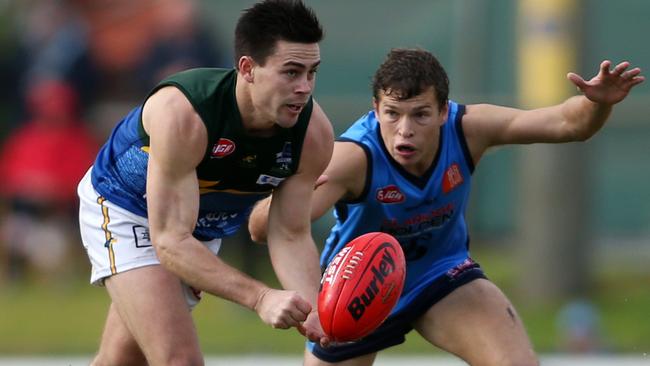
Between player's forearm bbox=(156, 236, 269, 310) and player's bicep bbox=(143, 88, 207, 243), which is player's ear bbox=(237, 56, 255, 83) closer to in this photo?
player's bicep bbox=(143, 88, 207, 243)

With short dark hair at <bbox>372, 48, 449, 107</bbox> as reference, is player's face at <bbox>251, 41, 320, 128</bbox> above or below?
above

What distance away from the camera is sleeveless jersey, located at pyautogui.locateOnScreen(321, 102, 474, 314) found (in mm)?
7672

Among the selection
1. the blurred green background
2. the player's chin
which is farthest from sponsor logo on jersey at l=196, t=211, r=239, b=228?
the blurred green background

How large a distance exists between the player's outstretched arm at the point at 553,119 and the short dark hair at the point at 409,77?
0.25 metres

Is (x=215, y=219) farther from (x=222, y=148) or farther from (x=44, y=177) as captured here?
(x=44, y=177)

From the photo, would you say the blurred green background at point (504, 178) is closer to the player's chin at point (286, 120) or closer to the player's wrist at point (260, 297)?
the player's chin at point (286, 120)

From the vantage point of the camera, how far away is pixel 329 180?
295 inches

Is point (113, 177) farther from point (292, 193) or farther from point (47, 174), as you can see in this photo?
point (47, 174)

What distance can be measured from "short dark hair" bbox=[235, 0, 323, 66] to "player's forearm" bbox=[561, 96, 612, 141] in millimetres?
1423

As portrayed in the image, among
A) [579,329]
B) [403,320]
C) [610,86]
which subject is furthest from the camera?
[579,329]

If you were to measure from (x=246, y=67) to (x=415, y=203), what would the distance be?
1235 mm

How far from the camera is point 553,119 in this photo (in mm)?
7648

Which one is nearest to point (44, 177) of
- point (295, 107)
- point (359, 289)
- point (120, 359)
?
point (120, 359)

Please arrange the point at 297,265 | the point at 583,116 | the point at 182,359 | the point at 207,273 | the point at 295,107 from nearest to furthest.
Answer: the point at 207,273 < the point at 295,107 < the point at 182,359 < the point at 297,265 < the point at 583,116
